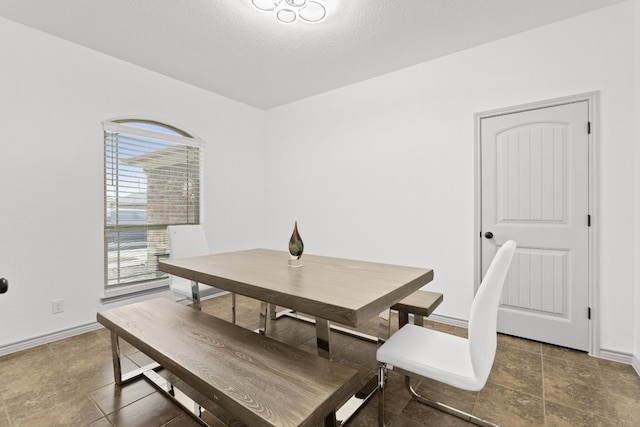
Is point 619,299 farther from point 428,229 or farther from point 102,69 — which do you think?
point 102,69

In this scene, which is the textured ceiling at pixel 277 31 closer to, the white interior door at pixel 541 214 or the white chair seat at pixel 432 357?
the white interior door at pixel 541 214

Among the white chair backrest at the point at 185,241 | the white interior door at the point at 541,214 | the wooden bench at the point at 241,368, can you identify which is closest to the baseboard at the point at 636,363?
the white interior door at the point at 541,214

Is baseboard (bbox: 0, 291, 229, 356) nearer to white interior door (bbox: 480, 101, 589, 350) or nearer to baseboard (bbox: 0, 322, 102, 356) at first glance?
baseboard (bbox: 0, 322, 102, 356)

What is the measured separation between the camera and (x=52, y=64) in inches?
105

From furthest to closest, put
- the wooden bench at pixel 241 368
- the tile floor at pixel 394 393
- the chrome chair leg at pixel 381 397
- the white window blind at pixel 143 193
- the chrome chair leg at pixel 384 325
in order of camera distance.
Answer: the white window blind at pixel 143 193 < the chrome chair leg at pixel 384 325 < the tile floor at pixel 394 393 < the chrome chair leg at pixel 381 397 < the wooden bench at pixel 241 368

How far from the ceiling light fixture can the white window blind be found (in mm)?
2004

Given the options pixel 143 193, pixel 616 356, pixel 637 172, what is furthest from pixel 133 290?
pixel 637 172

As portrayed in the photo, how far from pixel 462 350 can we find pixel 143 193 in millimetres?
3436

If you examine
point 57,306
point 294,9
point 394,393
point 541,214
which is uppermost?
point 294,9

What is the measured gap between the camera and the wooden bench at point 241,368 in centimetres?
111

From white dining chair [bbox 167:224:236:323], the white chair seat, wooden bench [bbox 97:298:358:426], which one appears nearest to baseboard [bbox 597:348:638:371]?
the white chair seat

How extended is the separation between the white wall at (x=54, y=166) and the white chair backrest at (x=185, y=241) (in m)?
0.75

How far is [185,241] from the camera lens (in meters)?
3.10

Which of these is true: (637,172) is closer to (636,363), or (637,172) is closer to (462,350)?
(636,363)
